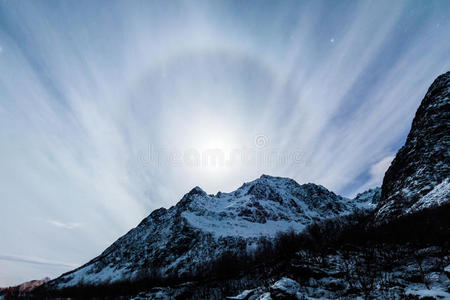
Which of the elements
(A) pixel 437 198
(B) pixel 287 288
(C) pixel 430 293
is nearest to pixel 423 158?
(A) pixel 437 198

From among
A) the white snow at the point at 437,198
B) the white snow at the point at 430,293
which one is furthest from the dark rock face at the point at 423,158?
the white snow at the point at 430,293

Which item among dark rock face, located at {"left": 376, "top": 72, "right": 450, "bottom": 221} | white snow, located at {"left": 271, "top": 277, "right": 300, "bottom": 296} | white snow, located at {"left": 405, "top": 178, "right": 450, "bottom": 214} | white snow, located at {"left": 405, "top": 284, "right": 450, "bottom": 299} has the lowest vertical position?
white snow, located at {"left": 405, "top": 284, "right": 450, "bottom": 299}

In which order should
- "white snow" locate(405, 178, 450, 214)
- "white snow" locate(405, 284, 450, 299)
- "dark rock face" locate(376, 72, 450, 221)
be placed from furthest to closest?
"dark rock face" locate(376, 72, 450, 221) → "white snow" locate(405, 178, 450, 214) → "white snow" locate(405, 284, 450, 299)

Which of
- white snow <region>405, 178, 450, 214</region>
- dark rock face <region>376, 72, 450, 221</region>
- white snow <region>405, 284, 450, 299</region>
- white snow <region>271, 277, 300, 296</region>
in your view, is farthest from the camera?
dark rock face <region>376, 72, 450, 221</region>

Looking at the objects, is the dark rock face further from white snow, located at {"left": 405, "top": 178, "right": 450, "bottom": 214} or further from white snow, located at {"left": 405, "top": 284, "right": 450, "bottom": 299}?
white snow, located at {"left": 405, "top": 284, "right": 450, "bottom": 299}

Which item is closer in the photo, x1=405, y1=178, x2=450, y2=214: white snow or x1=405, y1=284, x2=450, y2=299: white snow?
x1=405, y1=284, x2=450, y2=299: white snow

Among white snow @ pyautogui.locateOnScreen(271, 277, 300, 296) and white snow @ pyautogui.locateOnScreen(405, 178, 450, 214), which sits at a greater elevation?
white snow @ pyautogui.locateOnScreen(405, 178, 450, 214)

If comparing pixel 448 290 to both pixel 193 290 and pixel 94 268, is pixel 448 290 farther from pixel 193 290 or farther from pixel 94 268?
pixel 94 268

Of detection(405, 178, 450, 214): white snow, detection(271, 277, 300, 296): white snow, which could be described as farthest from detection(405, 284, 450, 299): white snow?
detection(405, 178, 450, 214): white snow

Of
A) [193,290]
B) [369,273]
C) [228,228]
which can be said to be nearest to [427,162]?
[369,273]

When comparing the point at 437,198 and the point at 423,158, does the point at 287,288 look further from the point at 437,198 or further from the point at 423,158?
the point at 423,158
